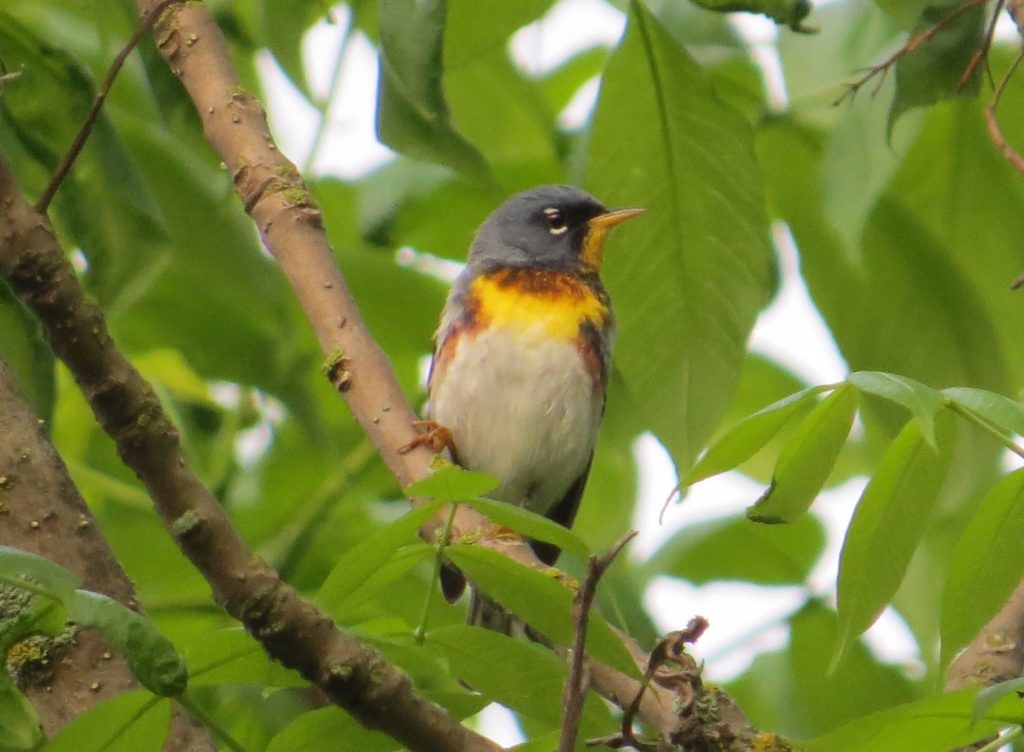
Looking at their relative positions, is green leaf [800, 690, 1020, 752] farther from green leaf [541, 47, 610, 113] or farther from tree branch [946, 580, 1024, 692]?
green leaf [541, 47, 610, 113]

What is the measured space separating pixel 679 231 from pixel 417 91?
0.84 metres

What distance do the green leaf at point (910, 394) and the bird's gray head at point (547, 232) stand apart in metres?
2.74

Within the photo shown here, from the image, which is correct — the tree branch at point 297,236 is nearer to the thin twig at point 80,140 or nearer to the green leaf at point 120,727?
the thin twig at point 80,140

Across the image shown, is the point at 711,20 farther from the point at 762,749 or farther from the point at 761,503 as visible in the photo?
the point at 762,749

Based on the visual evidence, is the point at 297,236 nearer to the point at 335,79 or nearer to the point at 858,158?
the point at 335,79

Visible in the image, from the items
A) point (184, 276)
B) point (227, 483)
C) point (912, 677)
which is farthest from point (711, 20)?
point (912, 677)

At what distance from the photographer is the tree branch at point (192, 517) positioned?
1.76 metres

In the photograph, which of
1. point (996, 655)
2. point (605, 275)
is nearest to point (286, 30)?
point (605, 275)

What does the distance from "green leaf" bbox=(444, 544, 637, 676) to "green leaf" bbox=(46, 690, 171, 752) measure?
0.39 m

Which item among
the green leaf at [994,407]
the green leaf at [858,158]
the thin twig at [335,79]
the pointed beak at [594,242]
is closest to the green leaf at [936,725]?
the green leaf at [994,407]

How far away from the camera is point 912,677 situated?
417cm

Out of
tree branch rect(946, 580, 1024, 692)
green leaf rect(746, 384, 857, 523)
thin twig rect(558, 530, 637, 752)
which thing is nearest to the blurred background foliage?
tree branch rect(946, 580, 1024, 692)

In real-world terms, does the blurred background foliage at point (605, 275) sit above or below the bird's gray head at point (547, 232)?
below

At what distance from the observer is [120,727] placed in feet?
5.67
